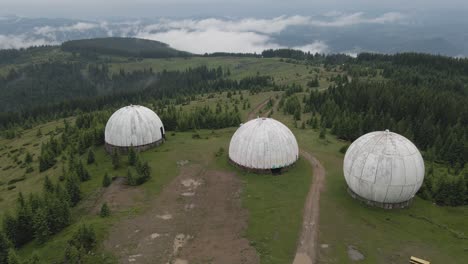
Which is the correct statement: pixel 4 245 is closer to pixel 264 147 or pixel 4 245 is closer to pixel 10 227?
pixel 10 227

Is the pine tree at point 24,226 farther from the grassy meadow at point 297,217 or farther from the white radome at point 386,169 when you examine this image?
the white radome at point 386,169

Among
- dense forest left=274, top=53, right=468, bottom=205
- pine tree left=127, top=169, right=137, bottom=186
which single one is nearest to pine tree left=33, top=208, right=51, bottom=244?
pine tree left=127, top=169, right=137, bottom=186

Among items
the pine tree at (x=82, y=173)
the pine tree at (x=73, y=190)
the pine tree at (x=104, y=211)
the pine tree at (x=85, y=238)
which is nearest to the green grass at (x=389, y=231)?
the pine tree at (x=85, y=238)

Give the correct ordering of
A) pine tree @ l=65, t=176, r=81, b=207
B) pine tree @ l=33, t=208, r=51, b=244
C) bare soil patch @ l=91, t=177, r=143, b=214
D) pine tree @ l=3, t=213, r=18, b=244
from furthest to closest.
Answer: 1. pine tree @ l=65, t=176, r=81, b=207
2. bare soil patch @ l=91, t=177, r=143, b=214
3. pine tree @ l=3, t=213, r=18, b=244
4. pine tree @ l=33, t=208, r=51, b=244

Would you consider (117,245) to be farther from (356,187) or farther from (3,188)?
(3,188)

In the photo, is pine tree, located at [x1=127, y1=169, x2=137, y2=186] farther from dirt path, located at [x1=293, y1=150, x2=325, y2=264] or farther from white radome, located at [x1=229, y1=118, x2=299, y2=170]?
dirt path, located at [x1=293, y1=150, x2=325, y2=264]

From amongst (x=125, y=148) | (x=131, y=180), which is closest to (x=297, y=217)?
(x=131, y=180)
